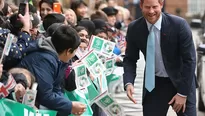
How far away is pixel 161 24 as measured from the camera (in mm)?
5836

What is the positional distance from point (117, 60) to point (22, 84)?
3595 millimetres

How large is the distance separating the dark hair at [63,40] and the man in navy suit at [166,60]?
0.76m

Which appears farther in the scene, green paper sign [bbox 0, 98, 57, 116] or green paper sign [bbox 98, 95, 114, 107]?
green paper sign [bbox 98, 95, 114, 107]

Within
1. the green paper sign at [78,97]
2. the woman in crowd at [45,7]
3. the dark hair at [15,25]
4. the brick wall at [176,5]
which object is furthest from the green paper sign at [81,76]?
the brick wall at [176,5]

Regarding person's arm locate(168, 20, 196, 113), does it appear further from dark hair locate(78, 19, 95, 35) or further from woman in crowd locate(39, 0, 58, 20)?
woman in crowd locate(39, 0, 58, 20)

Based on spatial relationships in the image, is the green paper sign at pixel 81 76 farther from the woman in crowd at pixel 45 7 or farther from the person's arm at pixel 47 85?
the woman in crowd at pixel 45 7

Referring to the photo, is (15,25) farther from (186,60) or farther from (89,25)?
(89,25)

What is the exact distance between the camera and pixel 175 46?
229 inches

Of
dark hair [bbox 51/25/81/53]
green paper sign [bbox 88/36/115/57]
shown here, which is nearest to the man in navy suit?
dark hair [bbox 51/25/81/53]

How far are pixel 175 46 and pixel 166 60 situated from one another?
16 cm

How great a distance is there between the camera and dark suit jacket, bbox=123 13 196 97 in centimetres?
570

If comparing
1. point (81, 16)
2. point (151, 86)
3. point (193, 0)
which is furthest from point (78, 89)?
point (193, 0)

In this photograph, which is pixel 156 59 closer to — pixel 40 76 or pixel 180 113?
pixel 180 113

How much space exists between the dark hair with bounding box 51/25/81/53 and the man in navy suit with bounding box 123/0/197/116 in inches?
29.9
